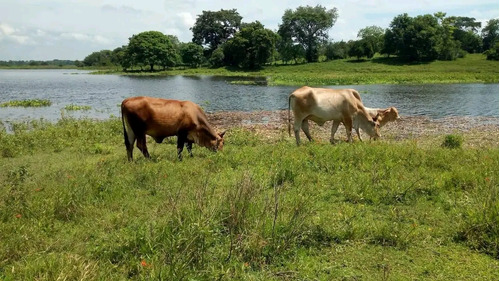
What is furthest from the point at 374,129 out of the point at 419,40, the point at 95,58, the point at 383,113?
the point at 95,58

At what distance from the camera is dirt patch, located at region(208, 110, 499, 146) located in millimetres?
16156

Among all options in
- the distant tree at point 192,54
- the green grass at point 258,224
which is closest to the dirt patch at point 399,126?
the green grass at point 258,224

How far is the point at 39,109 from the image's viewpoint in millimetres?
27656

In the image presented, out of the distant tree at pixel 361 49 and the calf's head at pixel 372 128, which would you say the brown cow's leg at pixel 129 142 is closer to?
the calf's head at pixel 372 128

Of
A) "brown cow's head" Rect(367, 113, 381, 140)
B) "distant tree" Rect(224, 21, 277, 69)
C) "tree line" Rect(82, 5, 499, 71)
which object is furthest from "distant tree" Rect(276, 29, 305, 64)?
"brown cow's head" Rect(367, 113, 381, 140)

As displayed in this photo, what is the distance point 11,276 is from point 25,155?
29.0 ft

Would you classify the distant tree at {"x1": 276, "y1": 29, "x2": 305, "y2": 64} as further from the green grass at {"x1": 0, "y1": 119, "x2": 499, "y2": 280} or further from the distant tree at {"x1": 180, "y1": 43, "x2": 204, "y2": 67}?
the green grass at {"x1": 0, "y1": 119, "x2": 499, "y2": 280}

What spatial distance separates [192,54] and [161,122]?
90.3 meters

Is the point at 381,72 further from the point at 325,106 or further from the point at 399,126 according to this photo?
the point at 325,106

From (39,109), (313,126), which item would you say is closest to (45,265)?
(313,126)

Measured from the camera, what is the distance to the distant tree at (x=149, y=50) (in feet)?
295

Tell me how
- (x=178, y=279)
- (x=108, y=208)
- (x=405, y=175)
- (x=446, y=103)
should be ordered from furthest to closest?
(x=446, y=103) → (x=405, y=175) → (x=108, y=208) → (x=178, y=279)

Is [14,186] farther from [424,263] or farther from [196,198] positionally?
[424,263]

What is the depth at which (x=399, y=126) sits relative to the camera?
A: 62.2 ft
